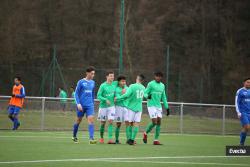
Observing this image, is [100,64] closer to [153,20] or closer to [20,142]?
[153,20]

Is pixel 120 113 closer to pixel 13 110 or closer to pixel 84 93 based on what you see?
pixel 84 93

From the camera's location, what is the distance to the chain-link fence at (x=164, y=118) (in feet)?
107

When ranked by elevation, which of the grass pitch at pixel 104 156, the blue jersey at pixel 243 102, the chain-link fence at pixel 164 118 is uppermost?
the blue jersey at pixel 243 102

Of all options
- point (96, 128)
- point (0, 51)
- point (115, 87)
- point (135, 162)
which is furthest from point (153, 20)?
point (135, 162)

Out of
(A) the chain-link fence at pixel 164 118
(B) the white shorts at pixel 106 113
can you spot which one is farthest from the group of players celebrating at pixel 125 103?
(A) the chain-link fence at pixel 164 118

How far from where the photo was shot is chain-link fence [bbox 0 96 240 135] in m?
32.6

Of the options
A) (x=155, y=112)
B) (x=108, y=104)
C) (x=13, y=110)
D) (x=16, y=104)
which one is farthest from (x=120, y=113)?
(x=16, y=104)

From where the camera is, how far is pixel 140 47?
209 ft

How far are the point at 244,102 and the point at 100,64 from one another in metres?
42.7

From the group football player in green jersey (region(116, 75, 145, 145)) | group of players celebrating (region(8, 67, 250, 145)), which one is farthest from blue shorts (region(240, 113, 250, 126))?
football player in green jersey (region(116, 75, 145, 145))

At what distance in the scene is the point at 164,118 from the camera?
35219mm

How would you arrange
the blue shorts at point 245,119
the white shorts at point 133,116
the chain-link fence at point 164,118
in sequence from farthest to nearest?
1. the chain-link fence at point 164,118
2. the white shorts at point 133,116
3. the blue shorts at point 245,119

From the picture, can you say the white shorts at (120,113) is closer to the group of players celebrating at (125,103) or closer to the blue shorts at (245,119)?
the group of players celebrating at (125,103)

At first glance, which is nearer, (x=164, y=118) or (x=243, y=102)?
(x=243, y=102)
